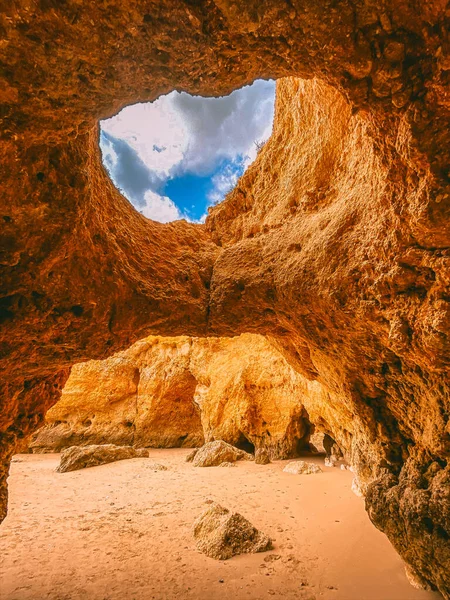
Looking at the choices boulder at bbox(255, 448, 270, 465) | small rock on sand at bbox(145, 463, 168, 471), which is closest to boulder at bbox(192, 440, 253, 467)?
boulder at bbox(255, 448, 270, 465)

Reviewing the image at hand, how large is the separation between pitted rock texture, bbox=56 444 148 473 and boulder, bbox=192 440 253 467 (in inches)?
103

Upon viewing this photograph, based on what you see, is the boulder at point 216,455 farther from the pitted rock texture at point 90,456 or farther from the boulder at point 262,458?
the pitted rock texture at point 90,456

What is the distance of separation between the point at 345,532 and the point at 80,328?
500cm

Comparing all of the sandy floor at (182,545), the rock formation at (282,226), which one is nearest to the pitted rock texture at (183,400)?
the sandy floor at (182,545)

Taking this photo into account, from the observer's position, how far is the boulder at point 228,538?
426cm

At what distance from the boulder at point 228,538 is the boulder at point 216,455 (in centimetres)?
552

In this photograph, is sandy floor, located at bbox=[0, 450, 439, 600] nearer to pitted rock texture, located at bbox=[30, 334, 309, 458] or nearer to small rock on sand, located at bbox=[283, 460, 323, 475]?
small rock on sand, located at bbox=[283, 460, 323, 475]

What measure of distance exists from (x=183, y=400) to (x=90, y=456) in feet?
19.5

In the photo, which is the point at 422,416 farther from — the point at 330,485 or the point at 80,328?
the point at 330,485

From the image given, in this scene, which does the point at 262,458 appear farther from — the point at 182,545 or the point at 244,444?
the point at 182,545

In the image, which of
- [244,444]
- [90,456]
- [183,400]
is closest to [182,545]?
[90,456]

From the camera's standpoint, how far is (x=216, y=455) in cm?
1027

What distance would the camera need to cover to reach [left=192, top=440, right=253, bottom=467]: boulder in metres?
10.1

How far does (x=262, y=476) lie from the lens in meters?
8.30
